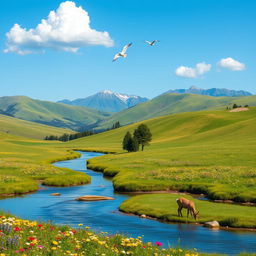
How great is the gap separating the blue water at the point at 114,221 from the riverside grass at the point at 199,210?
172cm

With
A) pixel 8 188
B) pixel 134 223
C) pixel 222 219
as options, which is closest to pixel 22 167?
pixel 8 188

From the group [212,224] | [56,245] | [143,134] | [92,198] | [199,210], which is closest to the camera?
[56,245]

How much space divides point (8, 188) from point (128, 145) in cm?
7967

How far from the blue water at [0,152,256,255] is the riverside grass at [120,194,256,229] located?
5.64 ft

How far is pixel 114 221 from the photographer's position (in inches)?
1597

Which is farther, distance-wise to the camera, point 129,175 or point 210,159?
point 210,159

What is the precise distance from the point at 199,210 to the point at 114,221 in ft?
33.9

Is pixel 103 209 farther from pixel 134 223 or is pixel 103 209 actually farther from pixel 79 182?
pixel 79 182

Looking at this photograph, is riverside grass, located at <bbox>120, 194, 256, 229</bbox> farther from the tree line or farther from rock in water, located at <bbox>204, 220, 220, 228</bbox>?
the tree line

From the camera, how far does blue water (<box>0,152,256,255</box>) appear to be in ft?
104

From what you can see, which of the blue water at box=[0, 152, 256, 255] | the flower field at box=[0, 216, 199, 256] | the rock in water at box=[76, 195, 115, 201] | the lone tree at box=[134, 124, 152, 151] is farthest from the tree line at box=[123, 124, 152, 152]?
the flower field at box=[0, 216, 199, 256]

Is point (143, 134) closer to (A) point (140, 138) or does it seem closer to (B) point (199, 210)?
(A) point (140, 138)

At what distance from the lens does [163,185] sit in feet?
206

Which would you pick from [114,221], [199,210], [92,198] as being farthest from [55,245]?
[92,198]
